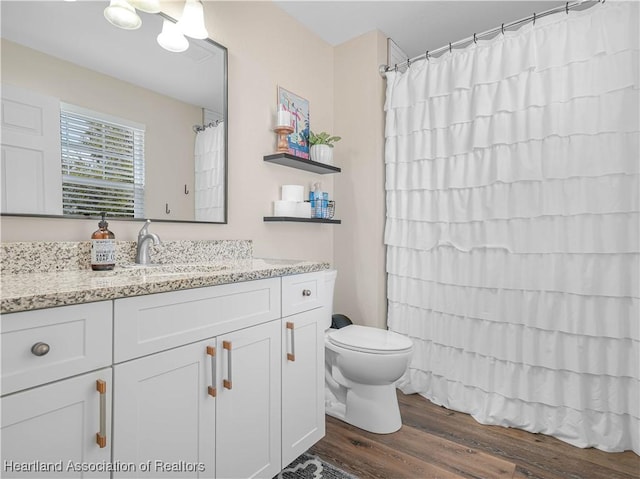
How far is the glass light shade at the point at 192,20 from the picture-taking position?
158cm

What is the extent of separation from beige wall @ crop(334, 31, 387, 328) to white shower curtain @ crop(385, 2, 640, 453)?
15cm

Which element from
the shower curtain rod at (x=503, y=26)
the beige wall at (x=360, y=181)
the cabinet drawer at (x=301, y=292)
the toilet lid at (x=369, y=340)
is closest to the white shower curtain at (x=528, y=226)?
the shower curtain rod at (x=503, y=26)

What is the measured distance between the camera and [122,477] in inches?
37.3

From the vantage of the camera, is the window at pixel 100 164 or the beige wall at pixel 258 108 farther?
the beige wall at pixel 258 108

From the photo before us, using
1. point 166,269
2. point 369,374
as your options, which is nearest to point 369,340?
point 369,374

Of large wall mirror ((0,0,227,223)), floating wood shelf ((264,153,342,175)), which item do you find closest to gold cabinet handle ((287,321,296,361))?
large wall mirror ((0,0,227,223))

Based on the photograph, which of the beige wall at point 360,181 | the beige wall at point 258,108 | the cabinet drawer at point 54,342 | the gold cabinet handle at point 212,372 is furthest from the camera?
the beige wall at point 360,181

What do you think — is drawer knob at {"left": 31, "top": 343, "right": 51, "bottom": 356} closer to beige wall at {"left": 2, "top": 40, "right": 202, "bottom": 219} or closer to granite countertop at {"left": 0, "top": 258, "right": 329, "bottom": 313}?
granite countertop at {"left": 0, "top": 258, "right": 329, "bottom": 313}

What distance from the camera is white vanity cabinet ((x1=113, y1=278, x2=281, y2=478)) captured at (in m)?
0.97

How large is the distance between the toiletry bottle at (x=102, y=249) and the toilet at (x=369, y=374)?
3.03 ft

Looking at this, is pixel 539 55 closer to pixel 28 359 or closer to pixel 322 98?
pixel 322 98

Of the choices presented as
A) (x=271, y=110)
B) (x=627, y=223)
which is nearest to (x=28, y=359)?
(x=271, y=110)

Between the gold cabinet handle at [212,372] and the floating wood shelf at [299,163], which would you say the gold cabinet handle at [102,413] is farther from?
the floating wood shelf at [299,163]

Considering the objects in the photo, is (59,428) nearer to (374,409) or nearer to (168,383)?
(168,383)
